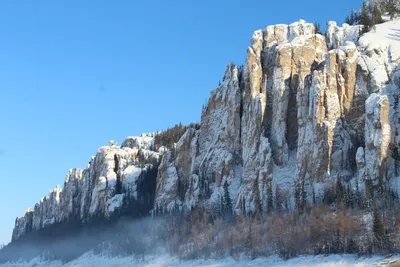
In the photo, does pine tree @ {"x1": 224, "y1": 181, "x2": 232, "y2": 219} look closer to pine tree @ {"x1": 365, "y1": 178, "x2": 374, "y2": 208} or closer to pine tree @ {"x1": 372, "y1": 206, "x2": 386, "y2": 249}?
pine tree @ {"x1": 365, "y1": 178, "x2": 374, "y2": 208}

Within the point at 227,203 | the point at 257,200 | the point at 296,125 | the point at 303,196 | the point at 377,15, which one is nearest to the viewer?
the point at 303,196

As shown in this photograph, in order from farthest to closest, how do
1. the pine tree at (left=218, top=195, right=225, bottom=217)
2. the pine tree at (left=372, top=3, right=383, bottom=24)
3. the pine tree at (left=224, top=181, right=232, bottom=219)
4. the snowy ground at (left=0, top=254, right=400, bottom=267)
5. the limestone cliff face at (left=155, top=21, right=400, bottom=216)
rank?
1. the pine tree at (left=372, top=3, right=383, bottom=24)
2. the pine tree at (left=218, top=195, right=225, bottom=217)
3. the pine tree at (left=224, top=181, right=232, bottom=219)
4. the limestone cliff face at (left=155, top=21, right=400, bottom=216)
5. the snowy ground at (left=0, top=254, right=400, bottom=267)

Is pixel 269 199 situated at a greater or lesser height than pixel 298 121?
lesser

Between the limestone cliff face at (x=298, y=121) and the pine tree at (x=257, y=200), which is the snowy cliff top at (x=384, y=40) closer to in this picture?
the limestone cliff face at (x=298, y=121)

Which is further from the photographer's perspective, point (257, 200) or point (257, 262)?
point (257, 200)

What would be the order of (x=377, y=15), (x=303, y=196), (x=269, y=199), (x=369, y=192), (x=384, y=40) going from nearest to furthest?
(x=369, y=192) < (x=303, y=196) < (x=269, y=199) < (x=384, y=40) < (x=377, y=15)

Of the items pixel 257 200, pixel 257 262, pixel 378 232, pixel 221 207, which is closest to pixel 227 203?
pixel 221 207

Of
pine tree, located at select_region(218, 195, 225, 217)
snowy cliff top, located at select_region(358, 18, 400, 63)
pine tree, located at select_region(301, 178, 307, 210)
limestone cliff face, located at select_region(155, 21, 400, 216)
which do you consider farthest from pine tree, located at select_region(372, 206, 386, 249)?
pine tree, located at select_region(218, 195, 225, 217)

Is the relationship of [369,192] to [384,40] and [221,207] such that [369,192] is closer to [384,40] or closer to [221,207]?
[221,207]

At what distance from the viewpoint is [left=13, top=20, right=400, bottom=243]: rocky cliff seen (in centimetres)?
11019

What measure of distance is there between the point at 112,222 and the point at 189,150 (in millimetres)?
37918

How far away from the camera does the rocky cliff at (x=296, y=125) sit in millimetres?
110188

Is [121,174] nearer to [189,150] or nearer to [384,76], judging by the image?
[189,150]

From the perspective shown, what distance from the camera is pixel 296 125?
128 metres
